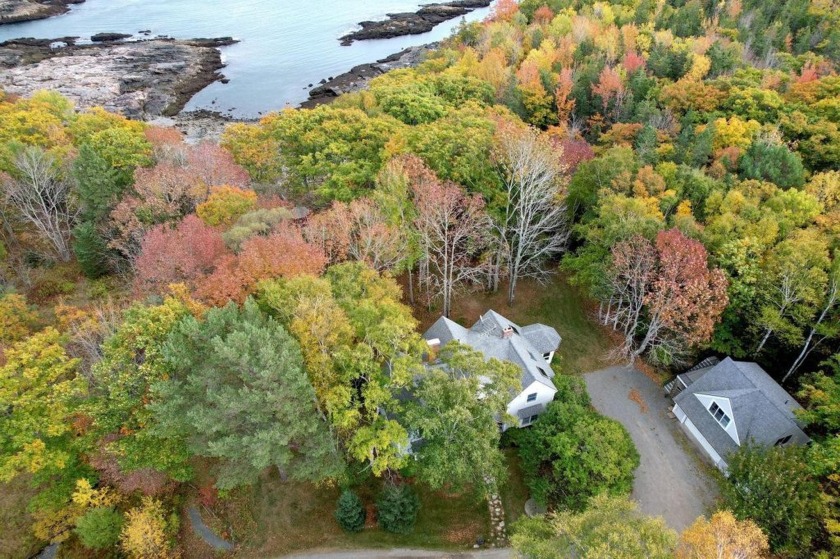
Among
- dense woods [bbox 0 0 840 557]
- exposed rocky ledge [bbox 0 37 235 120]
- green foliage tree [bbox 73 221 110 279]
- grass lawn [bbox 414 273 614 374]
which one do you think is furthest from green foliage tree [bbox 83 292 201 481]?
exposed rocky ledge [bbox 0 37 235 120]

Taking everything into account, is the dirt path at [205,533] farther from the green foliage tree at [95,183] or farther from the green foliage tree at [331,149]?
the green foliage tree at [95,183]

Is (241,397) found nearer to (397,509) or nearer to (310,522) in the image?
(397,509)

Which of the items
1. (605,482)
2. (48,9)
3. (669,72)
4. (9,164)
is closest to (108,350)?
(605,482)

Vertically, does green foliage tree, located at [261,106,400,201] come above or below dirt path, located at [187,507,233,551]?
above

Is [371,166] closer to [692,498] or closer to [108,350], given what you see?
[108,350]

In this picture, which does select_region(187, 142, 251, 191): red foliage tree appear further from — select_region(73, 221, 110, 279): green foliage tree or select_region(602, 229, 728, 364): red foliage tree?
select_region(602, 229, 728, 364): red foliage tree

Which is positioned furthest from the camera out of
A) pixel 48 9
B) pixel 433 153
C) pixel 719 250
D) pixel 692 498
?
pixel 48 9

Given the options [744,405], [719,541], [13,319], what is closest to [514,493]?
[719,541]
